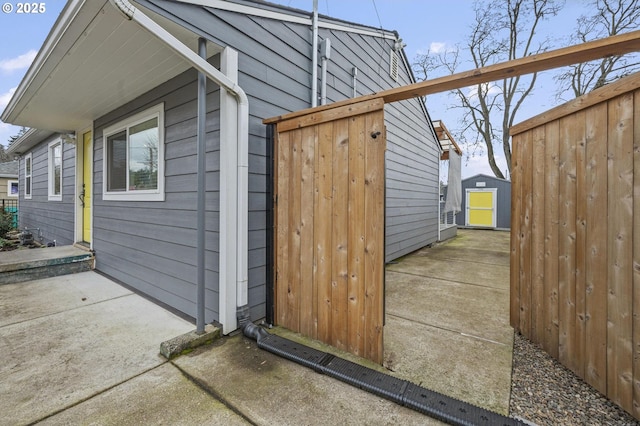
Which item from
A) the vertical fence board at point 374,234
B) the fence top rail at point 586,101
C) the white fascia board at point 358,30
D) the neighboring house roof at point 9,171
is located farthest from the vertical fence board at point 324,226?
the neighboring house roof at point 9,171

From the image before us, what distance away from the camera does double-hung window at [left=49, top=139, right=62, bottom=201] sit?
5934 millimetres

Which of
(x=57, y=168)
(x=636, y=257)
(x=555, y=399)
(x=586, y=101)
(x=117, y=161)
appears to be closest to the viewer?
(x=636, y=257)

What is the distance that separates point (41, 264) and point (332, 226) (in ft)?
14.2

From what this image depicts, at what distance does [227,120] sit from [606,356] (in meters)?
2.91

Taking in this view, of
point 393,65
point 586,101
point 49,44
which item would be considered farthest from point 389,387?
point 393,65

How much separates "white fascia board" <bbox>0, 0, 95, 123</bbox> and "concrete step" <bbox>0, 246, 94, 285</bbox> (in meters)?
2.08

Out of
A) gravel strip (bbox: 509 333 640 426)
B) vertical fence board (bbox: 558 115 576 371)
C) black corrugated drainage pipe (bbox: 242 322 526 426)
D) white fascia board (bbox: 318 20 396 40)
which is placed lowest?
gravel strip (bbox: 509 333 640 426)

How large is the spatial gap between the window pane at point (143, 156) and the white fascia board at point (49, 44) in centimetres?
95

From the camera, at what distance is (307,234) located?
2.32m

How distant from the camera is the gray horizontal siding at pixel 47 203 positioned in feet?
17.9

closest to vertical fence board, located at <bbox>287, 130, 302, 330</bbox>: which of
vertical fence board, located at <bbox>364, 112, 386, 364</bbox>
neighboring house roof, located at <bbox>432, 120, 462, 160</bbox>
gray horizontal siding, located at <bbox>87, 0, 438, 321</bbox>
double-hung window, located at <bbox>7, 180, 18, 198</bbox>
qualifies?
gray horizontal siding, located at <bbox>87, 0, 438, 321</bbox>

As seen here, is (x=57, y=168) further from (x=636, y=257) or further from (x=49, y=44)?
(x=636, y=257)

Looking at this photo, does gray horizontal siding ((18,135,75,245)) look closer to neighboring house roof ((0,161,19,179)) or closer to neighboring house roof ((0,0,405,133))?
neighboring house roof ((0,0,405,133))

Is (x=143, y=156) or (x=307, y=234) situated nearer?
(x=307, y=234)
